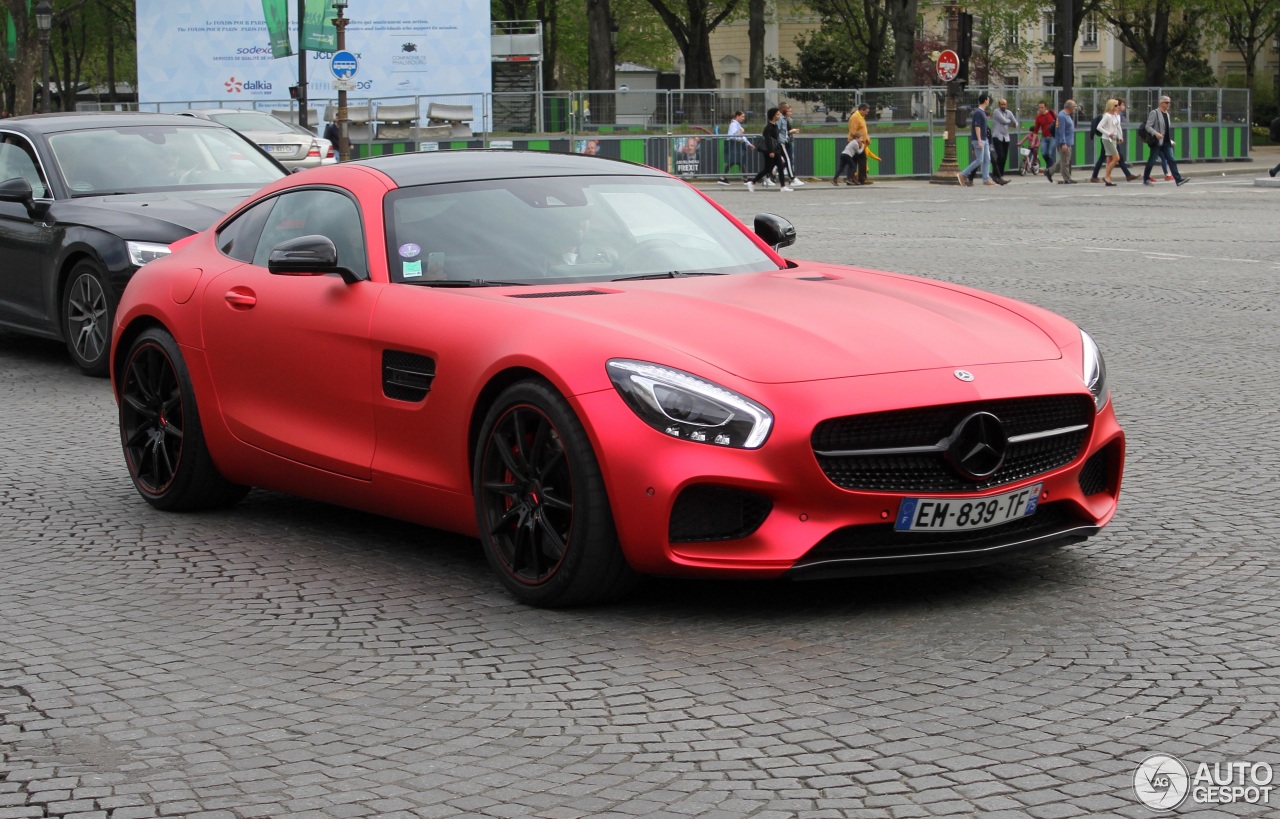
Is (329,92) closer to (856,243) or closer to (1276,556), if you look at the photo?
(856,243)

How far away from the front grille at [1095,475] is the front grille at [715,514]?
118 centimetres

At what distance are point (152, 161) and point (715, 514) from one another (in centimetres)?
866

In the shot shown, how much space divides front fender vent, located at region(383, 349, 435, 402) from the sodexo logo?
2.77 meters

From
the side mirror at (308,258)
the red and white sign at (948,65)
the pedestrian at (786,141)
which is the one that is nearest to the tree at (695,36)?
the pedestrian at (786,141)

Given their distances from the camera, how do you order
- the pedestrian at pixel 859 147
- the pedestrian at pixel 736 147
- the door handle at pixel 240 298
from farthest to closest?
the pedestrian at pixel 736 147, the pedestrian at pixel 859 147, the door handle at pixel 240 298

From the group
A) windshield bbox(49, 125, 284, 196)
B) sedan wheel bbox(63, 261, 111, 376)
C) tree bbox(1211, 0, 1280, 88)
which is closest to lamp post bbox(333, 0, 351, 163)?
windshield bbox(49, 125, 284, 196)

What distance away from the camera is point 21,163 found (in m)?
12.7

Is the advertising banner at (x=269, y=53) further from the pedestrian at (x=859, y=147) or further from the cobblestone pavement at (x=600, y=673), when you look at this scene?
the cobblestone pavement at (x=600, y=673)

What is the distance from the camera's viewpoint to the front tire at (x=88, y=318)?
11.4m

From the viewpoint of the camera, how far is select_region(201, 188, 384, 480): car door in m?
6.26

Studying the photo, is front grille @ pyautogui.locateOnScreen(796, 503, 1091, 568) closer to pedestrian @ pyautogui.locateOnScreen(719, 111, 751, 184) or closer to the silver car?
the silver car

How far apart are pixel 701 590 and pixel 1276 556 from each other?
198 cm

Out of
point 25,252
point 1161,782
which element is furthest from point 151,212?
point 1161,782

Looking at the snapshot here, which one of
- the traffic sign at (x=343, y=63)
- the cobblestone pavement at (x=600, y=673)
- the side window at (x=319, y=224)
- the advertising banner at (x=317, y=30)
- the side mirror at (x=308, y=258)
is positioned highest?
the advertising banner at (x=317, y=30)
